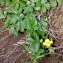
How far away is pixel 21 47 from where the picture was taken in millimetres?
2906

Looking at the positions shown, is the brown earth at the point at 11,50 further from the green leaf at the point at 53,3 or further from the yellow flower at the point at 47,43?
the green leaf at the point at 53,3

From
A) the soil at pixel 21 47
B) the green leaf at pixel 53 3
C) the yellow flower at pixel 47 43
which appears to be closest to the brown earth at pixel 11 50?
the soil at pixel 21 47

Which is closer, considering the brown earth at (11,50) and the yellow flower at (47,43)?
the yellow flower at (47,43)

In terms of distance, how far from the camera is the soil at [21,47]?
2754 mm

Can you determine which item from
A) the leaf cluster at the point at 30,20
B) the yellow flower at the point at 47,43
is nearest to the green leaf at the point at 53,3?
the leaf cluster at the point at 30,20

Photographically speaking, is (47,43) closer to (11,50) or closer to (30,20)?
(30,20)

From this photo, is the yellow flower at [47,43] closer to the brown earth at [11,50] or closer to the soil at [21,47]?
the soil at [21,47]

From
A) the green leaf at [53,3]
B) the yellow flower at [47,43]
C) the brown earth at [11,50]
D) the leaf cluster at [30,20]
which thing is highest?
the green leaf at [53,3]

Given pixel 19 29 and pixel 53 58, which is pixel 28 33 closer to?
pixel 19 29

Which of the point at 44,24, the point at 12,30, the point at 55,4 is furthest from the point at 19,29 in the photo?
the point at 55,4

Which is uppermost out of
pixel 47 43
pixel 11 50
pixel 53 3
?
pixel 53 3

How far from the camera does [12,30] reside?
9.66 ft

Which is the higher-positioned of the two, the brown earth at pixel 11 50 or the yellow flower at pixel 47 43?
the yellow flower at pixel 47 43

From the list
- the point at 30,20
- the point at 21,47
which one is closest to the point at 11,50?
the point at 21,47
